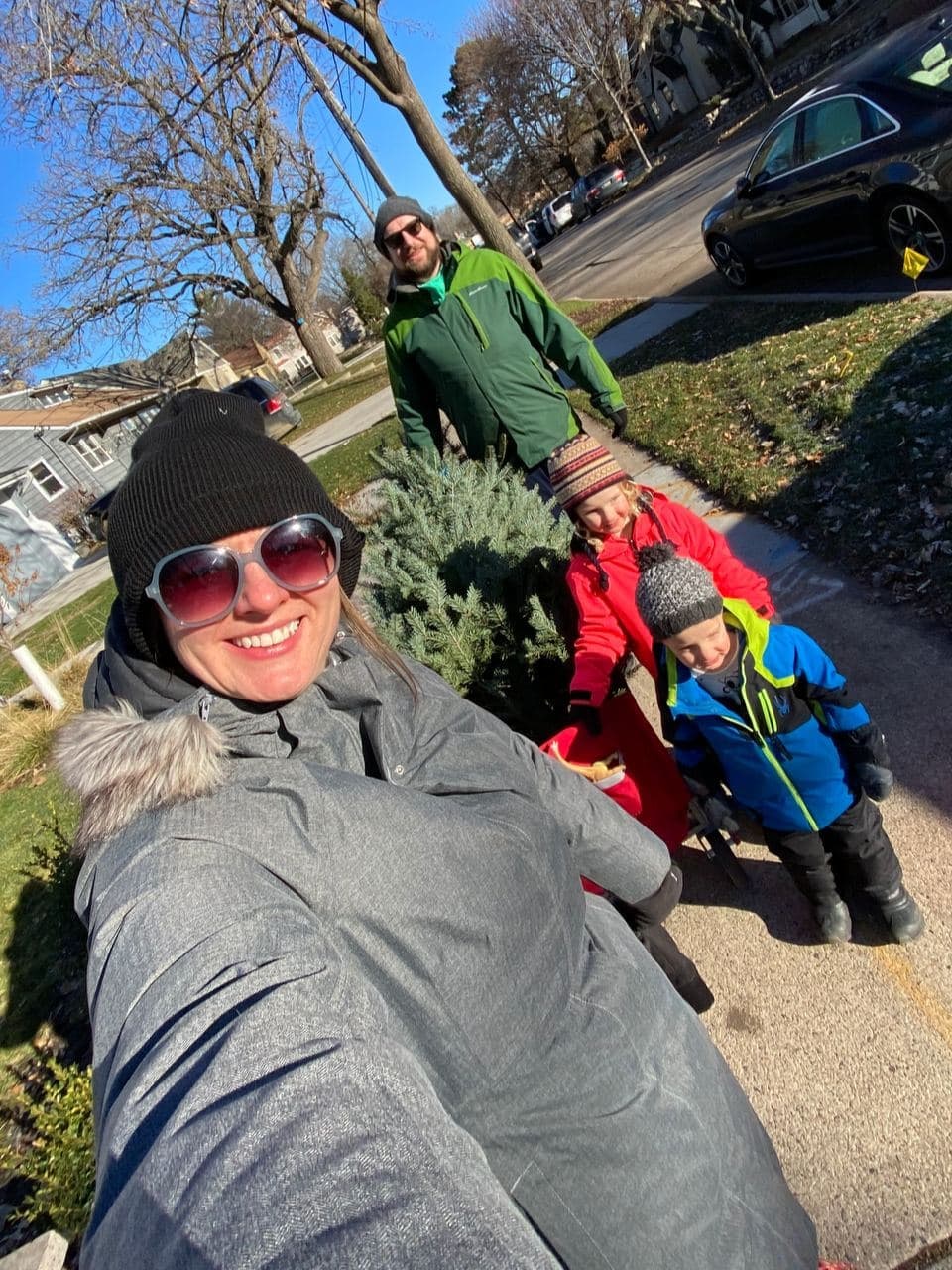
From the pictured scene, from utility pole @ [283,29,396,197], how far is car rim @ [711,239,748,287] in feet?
14.0

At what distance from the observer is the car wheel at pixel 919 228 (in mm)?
6102

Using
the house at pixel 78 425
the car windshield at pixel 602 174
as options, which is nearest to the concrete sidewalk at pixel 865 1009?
the house at pixel 78 425

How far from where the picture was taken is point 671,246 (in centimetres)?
1480

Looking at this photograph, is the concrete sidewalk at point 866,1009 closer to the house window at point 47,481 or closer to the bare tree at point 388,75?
the bare tree at point 388,75

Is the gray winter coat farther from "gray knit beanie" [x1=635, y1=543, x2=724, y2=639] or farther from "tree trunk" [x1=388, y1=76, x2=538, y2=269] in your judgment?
"tree trunk" [x1=388, y1=76, x2=538, y2=269]

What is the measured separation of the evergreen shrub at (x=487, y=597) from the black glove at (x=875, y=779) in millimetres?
1329

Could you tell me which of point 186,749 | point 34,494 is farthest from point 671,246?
point 34,494

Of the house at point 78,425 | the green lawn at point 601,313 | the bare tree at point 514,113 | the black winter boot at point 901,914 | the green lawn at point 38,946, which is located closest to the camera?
the black winter boot at point 901,914

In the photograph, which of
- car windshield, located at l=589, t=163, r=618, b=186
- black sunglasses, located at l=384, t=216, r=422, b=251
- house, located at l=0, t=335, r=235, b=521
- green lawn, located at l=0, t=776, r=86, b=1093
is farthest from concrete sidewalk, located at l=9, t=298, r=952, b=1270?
car windshield, located at l=589, t=163, r=618, b=186

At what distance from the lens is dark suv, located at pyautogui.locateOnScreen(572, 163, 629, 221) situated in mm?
33531

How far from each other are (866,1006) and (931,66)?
7.63m

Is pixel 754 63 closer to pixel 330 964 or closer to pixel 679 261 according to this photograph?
pixel 679 261

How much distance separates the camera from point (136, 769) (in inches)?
40.8

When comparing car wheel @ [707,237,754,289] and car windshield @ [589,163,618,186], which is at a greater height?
car windshield @ [589,163,618,186]
